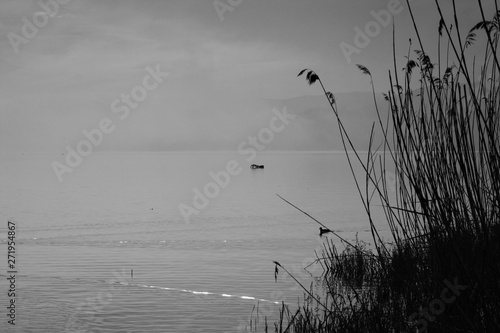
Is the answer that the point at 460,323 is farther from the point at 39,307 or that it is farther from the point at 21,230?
the point at 21,230

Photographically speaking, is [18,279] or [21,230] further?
[21,230]

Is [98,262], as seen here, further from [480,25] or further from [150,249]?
[480,25]

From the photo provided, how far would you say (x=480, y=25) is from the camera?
182 inches

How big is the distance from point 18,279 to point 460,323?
10619 mm

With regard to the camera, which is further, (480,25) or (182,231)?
(182,231)

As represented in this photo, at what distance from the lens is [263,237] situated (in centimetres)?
2316

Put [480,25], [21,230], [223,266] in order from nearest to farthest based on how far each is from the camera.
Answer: [480,25] → [223,266] → [21,230]

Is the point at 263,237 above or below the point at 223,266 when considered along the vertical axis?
above

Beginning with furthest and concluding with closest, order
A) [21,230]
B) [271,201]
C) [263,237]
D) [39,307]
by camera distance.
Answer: [271,201]
[21,230]
[263,237]
[39,307]

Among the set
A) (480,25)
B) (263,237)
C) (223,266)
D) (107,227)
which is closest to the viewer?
(480,25)

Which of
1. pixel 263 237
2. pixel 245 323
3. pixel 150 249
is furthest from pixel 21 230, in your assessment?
pixel 245 323

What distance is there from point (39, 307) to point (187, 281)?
150 inches

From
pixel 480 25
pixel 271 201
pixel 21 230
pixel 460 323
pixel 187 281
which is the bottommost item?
pixel 460 323

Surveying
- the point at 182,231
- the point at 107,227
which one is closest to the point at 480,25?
the point at 182,231
